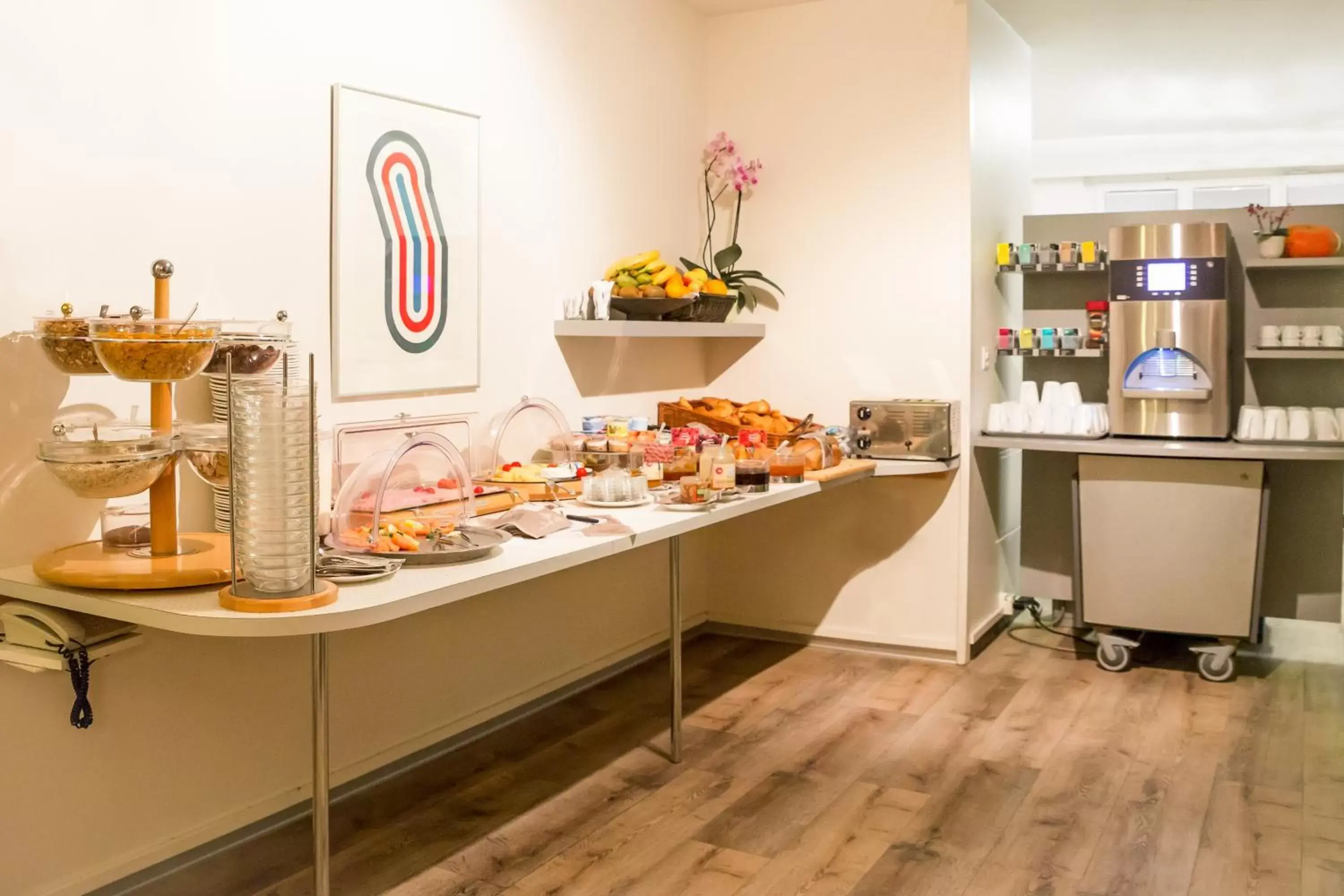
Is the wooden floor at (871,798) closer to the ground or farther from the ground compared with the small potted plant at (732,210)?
closer to the ground

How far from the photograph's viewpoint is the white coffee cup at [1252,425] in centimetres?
449

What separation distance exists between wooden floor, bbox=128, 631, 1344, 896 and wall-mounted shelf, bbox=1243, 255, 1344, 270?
159cm

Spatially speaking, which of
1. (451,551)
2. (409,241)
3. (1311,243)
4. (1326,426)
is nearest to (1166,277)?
(1311,243)

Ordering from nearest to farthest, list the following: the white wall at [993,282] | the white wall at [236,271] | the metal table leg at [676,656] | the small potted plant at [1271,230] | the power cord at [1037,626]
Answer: the white wall at [236,271]
the metal table leg at [676,656]
the small potted plant at [1271,230]
the white wall at [993,282]
the power cord at [1037,626]

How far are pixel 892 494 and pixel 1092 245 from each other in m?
1.29

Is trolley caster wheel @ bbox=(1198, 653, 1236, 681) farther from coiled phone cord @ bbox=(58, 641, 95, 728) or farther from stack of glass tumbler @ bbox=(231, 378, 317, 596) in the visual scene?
coiled phone cord @ bbox=(58, 641, 95, 728)

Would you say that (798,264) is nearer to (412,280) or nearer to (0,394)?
(412,280)

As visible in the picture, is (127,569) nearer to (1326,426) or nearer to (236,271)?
(236,271)

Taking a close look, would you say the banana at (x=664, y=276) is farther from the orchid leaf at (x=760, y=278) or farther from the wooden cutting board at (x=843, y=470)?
the wooden cutting board at (x=843, y=470)

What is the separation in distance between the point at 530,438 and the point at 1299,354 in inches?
118

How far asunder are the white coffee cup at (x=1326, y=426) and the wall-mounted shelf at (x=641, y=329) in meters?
2.21

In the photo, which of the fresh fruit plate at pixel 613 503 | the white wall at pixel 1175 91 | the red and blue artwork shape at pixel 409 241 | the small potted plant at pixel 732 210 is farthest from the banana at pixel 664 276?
the white wall at pixel 1175 91

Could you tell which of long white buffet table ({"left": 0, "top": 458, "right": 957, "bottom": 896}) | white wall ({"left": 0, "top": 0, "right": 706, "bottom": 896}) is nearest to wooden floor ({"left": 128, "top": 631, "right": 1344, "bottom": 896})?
white wall ({"left": 0, "top": 0, "right": 706, "bottom": 896})

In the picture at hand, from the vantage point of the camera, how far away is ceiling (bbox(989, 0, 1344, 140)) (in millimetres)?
5164
